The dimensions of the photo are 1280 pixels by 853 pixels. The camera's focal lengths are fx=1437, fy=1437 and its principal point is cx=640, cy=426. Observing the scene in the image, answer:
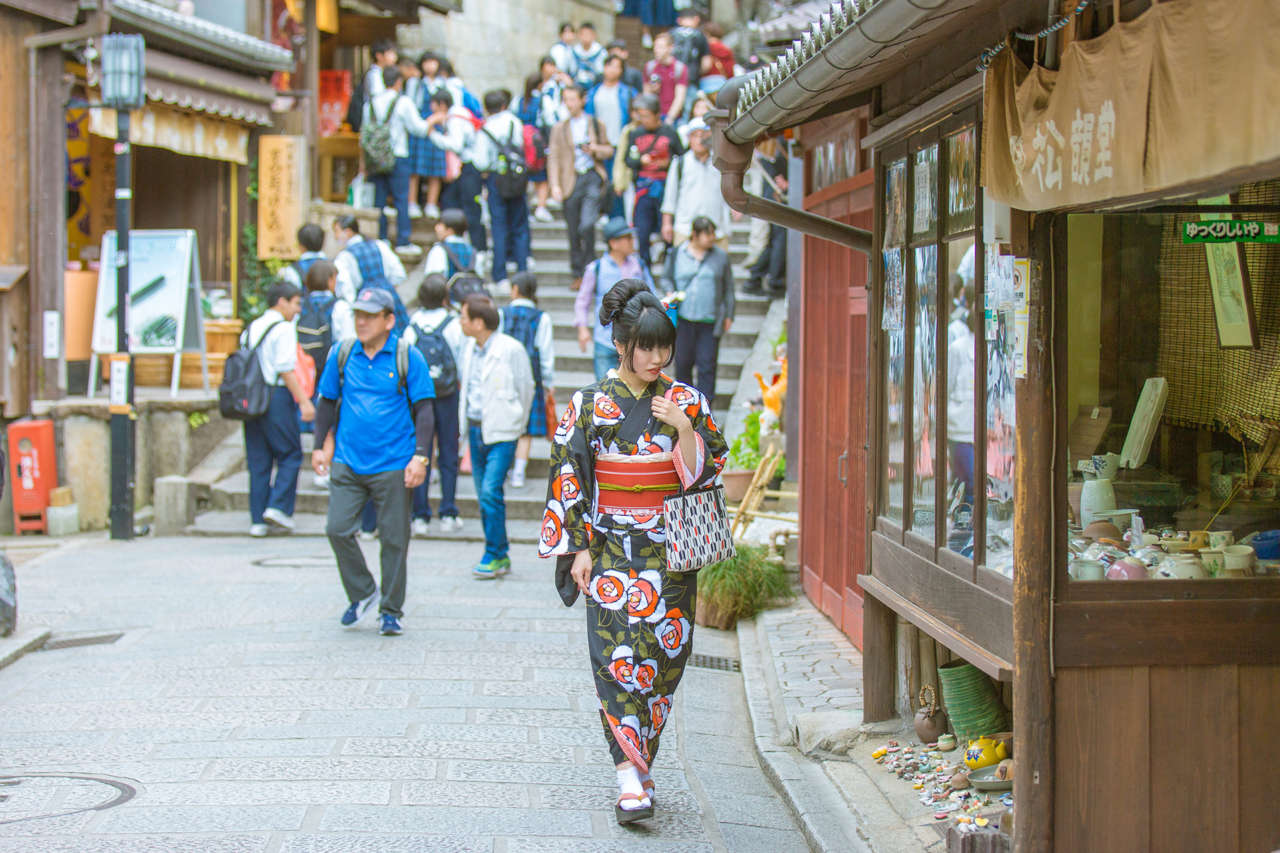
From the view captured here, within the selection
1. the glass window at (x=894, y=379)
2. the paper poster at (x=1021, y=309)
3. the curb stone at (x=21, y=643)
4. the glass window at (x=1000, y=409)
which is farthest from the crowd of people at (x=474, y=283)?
the curb stone at (x=21, y=643)

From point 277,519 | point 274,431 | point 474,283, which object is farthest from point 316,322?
point 277,519

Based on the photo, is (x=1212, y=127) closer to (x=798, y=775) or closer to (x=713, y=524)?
(x=713, y=524)

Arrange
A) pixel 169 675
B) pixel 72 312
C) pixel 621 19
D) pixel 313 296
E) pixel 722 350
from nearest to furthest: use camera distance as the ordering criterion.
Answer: pixel 169 675 < pixel 313 296 < pixel 72 312 < pixel 722 350 < pixel 621 19

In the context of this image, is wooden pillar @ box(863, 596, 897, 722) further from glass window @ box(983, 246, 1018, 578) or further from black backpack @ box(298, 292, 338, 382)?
black backpack @ box(298, 292, 338, 382)

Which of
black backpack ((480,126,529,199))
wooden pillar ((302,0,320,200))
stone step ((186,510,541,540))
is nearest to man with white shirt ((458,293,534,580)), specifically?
stone step ((186,510,541,540))

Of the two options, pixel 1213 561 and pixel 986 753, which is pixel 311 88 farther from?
pixel 1213 561

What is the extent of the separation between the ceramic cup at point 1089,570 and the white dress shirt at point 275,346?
940 cm

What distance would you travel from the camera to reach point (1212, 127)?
3521 mm

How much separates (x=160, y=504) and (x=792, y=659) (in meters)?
7.49

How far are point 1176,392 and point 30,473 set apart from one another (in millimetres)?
11599

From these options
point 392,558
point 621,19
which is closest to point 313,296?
point 392,558

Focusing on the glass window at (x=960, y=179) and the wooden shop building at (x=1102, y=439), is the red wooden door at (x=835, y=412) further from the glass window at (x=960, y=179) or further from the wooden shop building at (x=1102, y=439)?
the wooden shop building at (x=1102, y=439)

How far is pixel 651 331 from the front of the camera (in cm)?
599

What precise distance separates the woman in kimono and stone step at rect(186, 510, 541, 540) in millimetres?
6775
